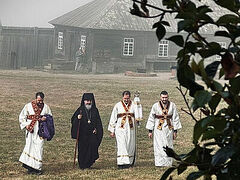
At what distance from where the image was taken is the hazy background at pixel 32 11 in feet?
163

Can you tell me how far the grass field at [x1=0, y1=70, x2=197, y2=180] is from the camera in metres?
13.5

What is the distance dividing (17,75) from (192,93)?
31.5 m

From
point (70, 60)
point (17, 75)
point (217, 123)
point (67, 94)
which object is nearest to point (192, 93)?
point (217, 123)

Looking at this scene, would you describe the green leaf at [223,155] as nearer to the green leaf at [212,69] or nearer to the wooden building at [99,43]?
the green leaf at [212,69]

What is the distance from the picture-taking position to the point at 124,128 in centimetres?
1346

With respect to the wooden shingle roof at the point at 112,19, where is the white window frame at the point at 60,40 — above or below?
below

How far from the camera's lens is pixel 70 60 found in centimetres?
3844

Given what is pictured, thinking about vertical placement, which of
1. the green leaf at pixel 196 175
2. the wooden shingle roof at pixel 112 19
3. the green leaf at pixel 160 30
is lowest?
the green leaf at pixel 196 175

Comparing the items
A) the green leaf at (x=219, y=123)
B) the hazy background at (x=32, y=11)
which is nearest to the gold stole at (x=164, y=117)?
the green leaf at (x=219, y=123)

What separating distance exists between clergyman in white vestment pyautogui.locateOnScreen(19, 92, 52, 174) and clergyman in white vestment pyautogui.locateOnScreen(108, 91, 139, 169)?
1.47 meters

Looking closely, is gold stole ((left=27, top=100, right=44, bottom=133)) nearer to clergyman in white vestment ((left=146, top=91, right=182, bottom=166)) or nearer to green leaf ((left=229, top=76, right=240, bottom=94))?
clergyman in white vestment ((left=146, top=91, right=182, bottom=166))

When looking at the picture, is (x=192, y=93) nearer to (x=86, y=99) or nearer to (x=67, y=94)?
(x=86, y=99)

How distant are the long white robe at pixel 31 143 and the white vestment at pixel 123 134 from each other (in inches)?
56.9

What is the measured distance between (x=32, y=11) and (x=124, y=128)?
39.0m
